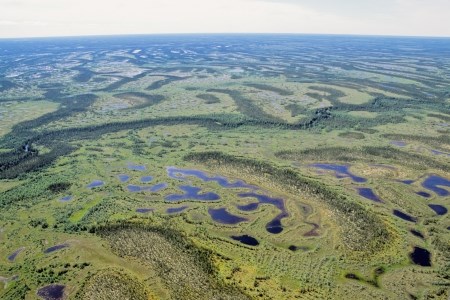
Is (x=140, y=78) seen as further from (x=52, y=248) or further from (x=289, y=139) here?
(x=52, y=248)

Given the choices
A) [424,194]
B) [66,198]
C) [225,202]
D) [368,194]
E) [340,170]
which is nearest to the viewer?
[225,202]

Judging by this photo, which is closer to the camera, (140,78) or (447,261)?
(447,261)

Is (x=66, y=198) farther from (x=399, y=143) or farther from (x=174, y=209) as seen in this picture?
(x=399, y=143)

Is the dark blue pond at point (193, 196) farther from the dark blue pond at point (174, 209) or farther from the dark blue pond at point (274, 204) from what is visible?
the dark blue pond at point (274, 204)

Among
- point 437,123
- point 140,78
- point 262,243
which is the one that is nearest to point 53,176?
point 262,243

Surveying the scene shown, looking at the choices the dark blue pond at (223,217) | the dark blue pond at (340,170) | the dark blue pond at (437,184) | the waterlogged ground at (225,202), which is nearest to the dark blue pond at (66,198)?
the waterlogged ground at (225,202)

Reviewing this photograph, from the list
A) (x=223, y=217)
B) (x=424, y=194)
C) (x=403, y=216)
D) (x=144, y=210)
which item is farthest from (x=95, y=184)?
(x=424, y=194)

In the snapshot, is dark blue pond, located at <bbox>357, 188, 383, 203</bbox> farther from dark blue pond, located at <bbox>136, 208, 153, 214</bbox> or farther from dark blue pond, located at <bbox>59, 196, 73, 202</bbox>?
dark blue pond, located at <bbox>59, 196, 73, 202</bbox>
